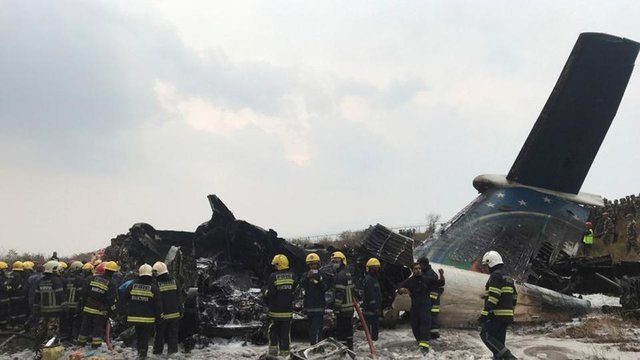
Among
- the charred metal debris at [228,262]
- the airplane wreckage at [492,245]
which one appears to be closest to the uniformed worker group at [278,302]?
the charred metal debris at [228,262]

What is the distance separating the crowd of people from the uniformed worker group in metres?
0.01

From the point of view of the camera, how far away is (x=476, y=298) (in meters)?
9.06

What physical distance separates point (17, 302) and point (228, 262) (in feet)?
13.6

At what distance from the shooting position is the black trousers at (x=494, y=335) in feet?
21.9

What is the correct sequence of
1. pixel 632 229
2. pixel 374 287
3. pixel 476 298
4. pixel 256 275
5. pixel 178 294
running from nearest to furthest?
pixel 178 294
pixel 374 287
pixel 476 298
pixel 256 275
pixel 632 229

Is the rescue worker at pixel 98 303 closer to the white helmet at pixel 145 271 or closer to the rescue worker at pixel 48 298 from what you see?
the rescue worker at pixel 48 298

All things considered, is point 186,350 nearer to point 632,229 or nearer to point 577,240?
point 577,240

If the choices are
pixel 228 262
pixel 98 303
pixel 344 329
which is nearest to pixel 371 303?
pixel 344 329

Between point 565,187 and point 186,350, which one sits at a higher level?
point 565,187

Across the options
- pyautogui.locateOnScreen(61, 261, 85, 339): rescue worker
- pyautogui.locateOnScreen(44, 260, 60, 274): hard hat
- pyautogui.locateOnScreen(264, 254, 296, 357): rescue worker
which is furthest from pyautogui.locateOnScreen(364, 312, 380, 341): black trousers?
pyautogui.locateOnScreen(44, 260, 60, 274): hard hat

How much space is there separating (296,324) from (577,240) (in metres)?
6.89

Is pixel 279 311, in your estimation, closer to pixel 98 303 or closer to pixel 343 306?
pixel 343 306

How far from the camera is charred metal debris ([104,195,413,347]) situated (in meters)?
8.16

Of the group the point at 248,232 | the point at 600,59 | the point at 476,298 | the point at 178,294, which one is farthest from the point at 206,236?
the point at 600,59
